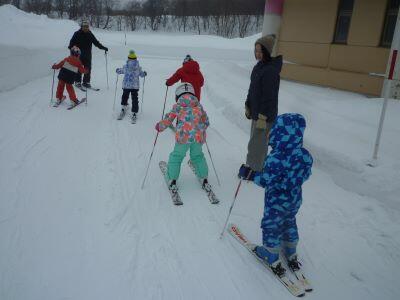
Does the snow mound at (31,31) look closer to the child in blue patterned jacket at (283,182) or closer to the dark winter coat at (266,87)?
the dark winter coat at (266,87)

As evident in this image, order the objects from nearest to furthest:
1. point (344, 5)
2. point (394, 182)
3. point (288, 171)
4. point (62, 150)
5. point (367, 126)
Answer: point (288, 171) < point (394, 182) < point (62, 150) < point (367, 126) < point (344, 5)

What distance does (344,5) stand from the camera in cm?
1059

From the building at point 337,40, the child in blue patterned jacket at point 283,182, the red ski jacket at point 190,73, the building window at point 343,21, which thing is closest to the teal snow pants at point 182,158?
the child in blue patterned jacket at point 283,182

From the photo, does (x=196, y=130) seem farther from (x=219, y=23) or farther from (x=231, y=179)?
(x=219, y=23)

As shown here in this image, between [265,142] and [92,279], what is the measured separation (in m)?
3.00

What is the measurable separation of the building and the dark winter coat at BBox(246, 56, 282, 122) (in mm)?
4840

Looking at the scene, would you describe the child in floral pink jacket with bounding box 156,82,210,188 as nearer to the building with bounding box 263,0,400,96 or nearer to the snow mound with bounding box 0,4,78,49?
the building with bounding box 263,0,400,96

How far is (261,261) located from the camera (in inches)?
146

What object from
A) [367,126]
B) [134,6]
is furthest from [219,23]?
[367,126]

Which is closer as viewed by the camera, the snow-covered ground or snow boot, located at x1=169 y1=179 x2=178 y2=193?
the snow-covered ground

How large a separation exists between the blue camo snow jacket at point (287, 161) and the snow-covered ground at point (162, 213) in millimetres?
865

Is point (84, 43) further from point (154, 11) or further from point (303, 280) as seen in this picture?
point (154, 11)

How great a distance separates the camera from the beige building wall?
956cm

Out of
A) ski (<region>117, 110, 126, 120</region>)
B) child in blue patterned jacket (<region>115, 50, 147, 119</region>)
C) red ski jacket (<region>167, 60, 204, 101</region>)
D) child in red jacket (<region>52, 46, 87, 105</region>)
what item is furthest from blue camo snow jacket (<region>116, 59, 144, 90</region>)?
red ski jacket (<region>167, 60, 204, 101</region>)
